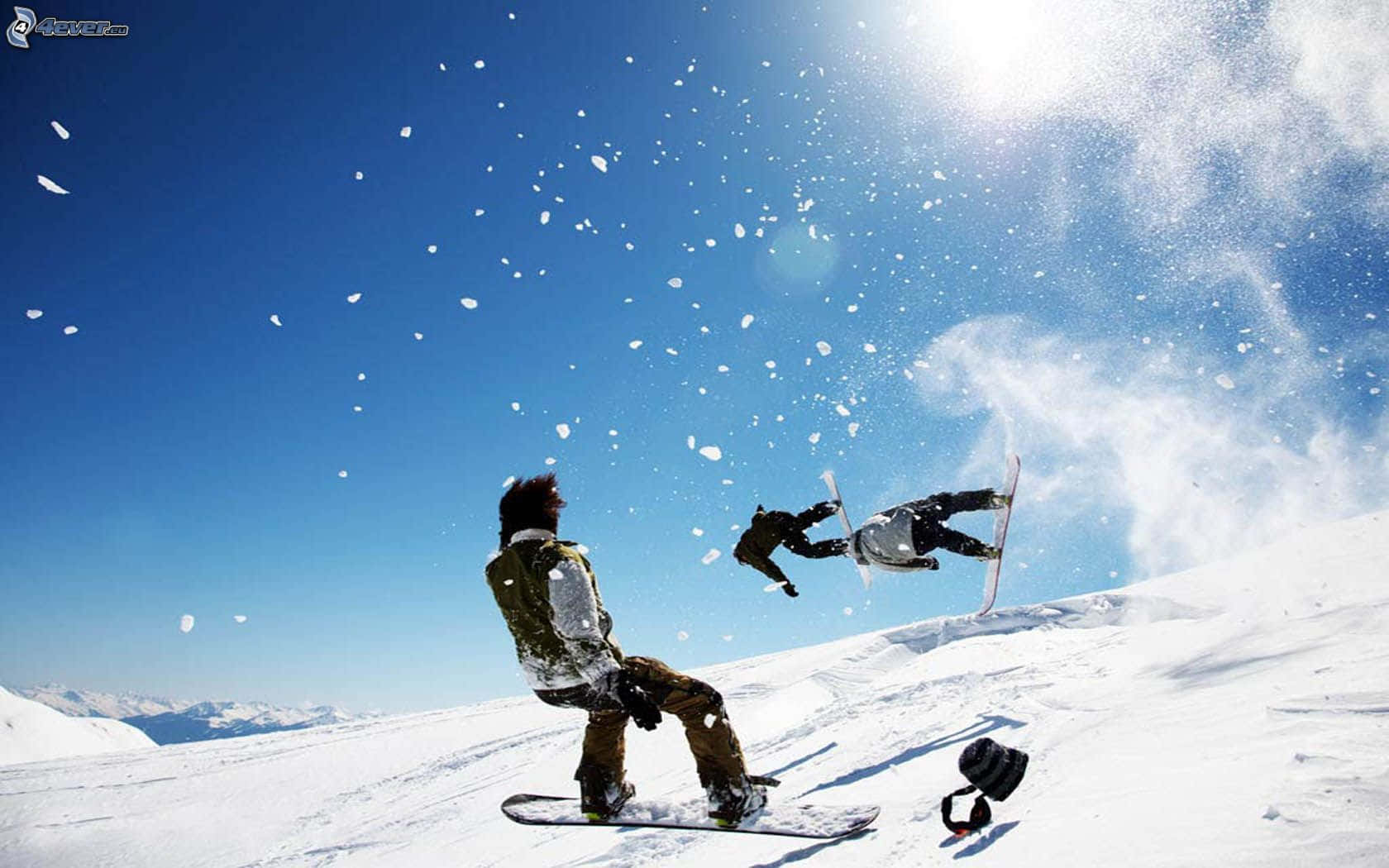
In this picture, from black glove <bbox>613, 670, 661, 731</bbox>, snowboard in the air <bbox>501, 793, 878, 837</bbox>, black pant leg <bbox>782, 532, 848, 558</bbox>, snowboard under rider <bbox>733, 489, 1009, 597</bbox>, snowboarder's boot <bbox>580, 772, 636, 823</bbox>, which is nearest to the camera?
snowboard in the air <bbox>501, 793, 878, 837</bbox>

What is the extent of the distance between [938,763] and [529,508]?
4.46m

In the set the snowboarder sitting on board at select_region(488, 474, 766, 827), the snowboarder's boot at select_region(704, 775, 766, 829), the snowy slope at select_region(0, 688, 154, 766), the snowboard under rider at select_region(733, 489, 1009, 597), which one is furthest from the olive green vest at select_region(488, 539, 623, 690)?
the snowy slope at select_region(0, 688, 154, 766)

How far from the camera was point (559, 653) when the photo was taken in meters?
4.62

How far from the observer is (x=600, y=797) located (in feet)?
17.9

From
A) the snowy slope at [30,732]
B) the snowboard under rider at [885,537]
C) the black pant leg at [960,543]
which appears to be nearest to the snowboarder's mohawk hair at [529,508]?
the snowboard under rider at [885,537]

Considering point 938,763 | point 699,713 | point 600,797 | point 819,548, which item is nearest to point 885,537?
point 819,548

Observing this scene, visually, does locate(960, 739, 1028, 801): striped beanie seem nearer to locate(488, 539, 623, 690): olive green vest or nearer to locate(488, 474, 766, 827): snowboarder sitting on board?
locate(488, 474, 766, 827): snowboarder sitting on board

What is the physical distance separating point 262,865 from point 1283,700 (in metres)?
10.4

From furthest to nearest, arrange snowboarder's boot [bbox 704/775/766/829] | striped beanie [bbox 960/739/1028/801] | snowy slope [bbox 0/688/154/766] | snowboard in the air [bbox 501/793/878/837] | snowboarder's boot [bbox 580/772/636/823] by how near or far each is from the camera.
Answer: snowy slope [bbox 0/688/154/766] → snowboarder's boot [bbox 580/772/636/823] → snowboarder's boot [bbox 704/775/766/829] → snowboard in the air [bbox 501/793/878/837] → striped beanie [bbox 960/739/1028/801]

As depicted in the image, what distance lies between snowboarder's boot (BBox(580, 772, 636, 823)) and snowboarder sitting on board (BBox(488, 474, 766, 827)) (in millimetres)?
970

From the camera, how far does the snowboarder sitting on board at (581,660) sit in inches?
179

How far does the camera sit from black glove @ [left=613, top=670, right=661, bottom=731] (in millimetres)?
4641

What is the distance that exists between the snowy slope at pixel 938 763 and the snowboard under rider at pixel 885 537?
182cm

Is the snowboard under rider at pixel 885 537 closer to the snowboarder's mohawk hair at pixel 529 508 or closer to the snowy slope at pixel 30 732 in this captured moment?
the snowboarder's mohawk hair at pixel 529 508
